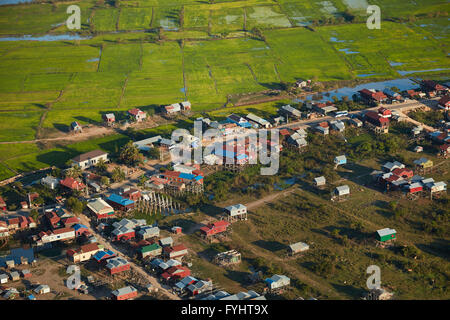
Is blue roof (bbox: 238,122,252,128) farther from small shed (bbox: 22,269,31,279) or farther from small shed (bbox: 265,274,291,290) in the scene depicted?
small shed (bbox: 22,269,31,279)

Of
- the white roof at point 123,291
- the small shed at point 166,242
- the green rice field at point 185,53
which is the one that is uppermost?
the green rice field at point 185,53

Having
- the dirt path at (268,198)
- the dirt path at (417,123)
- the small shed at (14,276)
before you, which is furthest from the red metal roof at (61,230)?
the dirt path at (417,123)

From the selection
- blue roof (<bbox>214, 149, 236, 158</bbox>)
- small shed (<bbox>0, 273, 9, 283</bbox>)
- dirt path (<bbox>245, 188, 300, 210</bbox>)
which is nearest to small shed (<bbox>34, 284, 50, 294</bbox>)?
small shed (<bbox>0, 273, 9, 283</bbox>)

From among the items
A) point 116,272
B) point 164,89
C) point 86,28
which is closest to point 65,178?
point 116,272

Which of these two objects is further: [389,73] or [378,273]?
[389,73]

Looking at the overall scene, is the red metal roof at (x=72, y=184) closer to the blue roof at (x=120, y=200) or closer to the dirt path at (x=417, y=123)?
the blue roof at (x=120, y=200)

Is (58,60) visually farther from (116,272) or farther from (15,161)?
(116,272)
